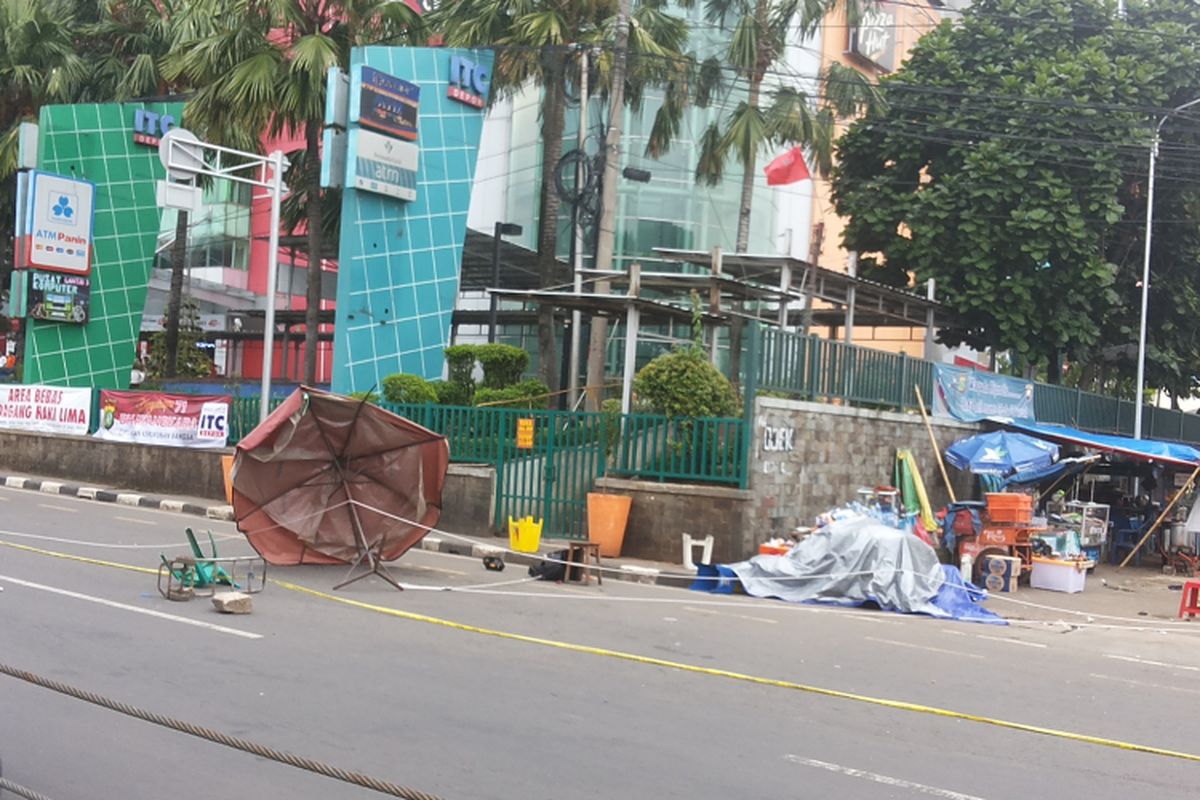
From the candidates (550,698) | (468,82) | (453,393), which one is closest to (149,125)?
(468,82)

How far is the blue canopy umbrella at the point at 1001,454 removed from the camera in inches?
834

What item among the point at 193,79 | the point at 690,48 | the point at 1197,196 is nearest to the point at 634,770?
the point at 193,79

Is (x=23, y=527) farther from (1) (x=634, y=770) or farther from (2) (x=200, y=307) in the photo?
(2) (x=200, y=307)

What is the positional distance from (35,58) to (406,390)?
19.2 m

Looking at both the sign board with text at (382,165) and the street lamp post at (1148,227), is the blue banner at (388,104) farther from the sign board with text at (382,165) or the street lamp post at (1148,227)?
the street lamp post at (1148,227)

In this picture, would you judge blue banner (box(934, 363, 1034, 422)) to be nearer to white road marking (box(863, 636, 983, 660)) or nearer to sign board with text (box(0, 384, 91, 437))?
white road marking (box(863, 636, 983, 660))

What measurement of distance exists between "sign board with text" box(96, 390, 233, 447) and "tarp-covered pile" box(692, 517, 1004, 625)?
39.0 feet

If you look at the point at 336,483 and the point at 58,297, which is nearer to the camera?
the point at 336,483

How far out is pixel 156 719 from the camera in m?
5.42

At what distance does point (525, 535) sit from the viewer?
1750 centimetres

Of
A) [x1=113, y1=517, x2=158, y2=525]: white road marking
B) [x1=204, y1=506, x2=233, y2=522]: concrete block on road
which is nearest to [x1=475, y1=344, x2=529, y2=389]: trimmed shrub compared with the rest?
[x1=204, y1=506, x2=233, y2=522]: concrete block on road

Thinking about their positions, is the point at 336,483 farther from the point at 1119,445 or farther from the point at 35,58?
the point at 35,58

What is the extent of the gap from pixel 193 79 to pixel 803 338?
1591 cm

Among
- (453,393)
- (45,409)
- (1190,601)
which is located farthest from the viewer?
→ (45,409)
